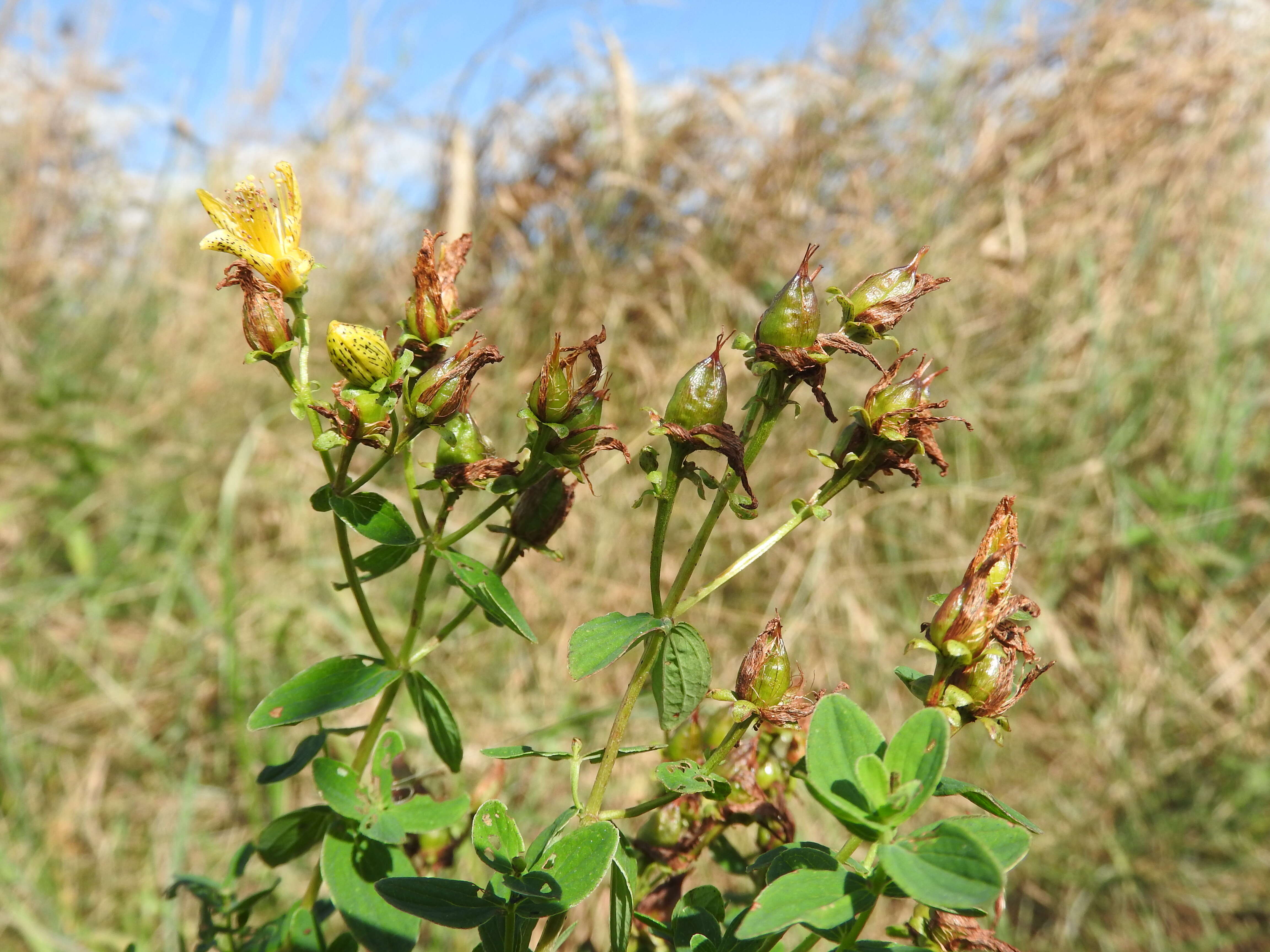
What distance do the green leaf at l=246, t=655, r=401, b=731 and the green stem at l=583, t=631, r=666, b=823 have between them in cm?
20

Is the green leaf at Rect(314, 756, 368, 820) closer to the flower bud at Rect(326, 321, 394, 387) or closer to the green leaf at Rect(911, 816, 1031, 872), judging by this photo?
the flower bud at Rect(326, 321, 394, 387)

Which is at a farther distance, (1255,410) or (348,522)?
(1255,410)

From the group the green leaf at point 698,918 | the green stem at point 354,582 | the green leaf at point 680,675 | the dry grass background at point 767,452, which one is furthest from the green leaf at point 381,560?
the dry grass background at point 767,452

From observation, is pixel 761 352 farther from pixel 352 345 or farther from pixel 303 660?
pixel 303 660

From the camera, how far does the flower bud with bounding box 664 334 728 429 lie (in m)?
0.67

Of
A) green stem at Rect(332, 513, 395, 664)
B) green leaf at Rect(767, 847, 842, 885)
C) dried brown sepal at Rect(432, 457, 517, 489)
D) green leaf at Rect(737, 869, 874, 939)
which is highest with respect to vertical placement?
dried brown sepal at Rect(432, 457, 517, 489)

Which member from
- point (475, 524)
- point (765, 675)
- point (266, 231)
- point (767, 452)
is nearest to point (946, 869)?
point (765, 675)

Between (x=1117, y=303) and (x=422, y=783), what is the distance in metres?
2.62

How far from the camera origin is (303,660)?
8.48ft

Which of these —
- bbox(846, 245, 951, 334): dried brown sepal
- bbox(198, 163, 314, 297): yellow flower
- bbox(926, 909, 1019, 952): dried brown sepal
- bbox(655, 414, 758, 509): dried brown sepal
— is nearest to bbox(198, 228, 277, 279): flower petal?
bbox(198, 163, 314, 297): yellow flower

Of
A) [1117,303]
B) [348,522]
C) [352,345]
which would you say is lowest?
[348,522]

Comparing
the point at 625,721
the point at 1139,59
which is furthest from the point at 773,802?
the point at 1139,59

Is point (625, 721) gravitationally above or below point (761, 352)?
below

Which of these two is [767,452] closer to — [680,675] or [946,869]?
[680,675]
